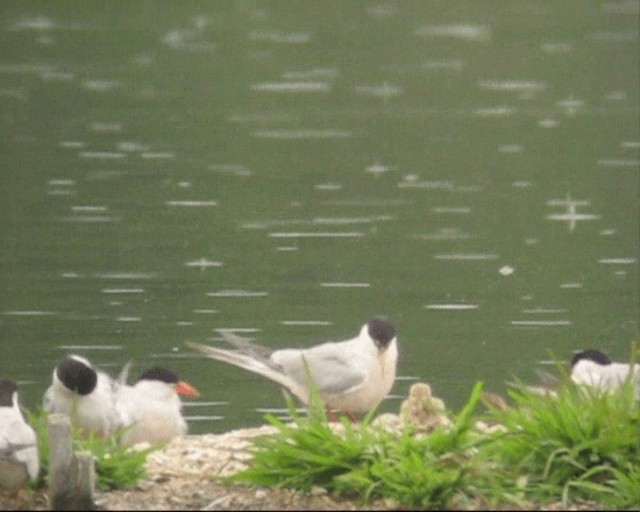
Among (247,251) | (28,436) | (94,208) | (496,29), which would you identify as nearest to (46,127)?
(94,208)

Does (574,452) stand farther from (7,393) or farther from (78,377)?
(78,377)

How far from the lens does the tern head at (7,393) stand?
28.7 feet

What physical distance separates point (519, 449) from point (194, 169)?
47.2 feet

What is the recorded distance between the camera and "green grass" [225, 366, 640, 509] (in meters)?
7.46

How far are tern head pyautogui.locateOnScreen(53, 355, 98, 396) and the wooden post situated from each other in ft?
8.23

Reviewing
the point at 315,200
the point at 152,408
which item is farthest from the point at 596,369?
the point at 315,200

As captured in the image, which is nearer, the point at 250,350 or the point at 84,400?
the point at 84,400

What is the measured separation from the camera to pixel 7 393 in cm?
884

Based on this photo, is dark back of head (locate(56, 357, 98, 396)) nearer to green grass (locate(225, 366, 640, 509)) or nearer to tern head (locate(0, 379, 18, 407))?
tern head (locate(0, 379, 18, 407))

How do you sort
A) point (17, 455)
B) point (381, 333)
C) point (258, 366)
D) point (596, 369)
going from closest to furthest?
point (17, 455) < point (596, 369) < point (381, 333) < point (258, 366)

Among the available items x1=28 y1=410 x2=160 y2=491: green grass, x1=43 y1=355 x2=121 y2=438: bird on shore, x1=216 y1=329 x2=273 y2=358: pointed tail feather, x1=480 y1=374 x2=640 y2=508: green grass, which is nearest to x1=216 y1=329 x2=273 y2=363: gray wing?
x1=216 y1=329 x2=273 y2=358: pointed tail feather

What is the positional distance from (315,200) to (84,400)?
10018 millimetres

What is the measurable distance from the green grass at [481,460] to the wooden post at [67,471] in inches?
25.8

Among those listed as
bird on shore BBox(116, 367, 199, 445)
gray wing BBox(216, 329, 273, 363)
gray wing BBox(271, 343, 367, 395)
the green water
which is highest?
the green water
